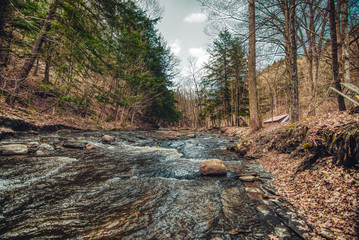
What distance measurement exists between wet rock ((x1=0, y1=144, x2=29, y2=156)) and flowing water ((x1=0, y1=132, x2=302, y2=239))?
0.79 metres

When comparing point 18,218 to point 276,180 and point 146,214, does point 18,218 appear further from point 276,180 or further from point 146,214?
point 276,180

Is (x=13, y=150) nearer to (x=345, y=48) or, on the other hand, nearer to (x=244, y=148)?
(x=244, y=148)

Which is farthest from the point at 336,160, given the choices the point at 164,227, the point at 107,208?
the point at 107,208

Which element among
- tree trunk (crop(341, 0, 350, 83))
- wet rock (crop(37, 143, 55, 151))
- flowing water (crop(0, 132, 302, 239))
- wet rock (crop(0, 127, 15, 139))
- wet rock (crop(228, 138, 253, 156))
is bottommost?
flowing water (crop(0, 132, 302, 239))

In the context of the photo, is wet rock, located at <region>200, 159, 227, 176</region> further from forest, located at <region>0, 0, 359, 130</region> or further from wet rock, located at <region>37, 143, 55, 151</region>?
wet rock, located at <region>37, 143, 55, 151</region>

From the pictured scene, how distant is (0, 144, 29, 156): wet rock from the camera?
184 inches

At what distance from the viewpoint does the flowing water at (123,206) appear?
1820 millimetres

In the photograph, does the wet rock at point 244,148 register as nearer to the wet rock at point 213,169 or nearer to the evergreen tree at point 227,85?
the wet rock at point 213,169

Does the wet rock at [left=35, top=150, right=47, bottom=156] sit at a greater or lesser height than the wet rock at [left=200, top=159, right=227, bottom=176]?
greater

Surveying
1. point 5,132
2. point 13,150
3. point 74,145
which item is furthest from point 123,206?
point 5,132

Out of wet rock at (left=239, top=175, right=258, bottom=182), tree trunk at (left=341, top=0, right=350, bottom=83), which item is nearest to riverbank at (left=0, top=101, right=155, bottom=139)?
wet rock at (left=239, top=175, right=258, bottom=182)

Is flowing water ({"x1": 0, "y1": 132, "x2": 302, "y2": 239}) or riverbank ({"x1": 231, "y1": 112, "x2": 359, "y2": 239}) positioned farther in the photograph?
flowing water ({"x1": 0, "y1": 132, "x2": 302, "y2": 239})

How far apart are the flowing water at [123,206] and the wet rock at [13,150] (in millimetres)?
791

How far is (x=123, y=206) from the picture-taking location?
2422mm
